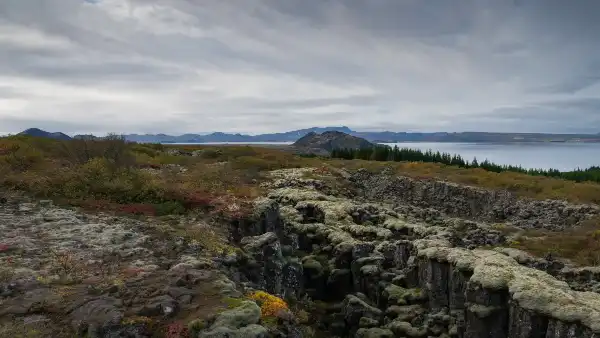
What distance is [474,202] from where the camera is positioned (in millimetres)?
→ 58469

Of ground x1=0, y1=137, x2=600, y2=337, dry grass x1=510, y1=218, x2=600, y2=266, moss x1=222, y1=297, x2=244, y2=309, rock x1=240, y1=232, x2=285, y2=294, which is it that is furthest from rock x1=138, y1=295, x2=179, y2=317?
dry grass x1=510, y1=218, x2=600, y2=266

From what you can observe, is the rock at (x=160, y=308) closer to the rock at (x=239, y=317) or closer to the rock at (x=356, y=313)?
the rock at (x=239, y=317)

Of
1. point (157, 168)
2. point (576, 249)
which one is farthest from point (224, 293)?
point (157, 168)

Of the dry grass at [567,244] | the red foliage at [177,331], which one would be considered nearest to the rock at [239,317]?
the red foliage at [177,331]

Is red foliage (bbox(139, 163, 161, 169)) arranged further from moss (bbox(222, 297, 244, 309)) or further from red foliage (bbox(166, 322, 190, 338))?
red foliage (bbox(166, 322, 190, 338))

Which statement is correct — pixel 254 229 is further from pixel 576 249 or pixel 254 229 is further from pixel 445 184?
pixel 445 184

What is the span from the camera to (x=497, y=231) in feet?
124

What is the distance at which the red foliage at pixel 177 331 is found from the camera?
11.8 metres

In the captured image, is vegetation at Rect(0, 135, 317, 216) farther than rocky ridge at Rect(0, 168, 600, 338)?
Yes

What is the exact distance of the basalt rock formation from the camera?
740 inches

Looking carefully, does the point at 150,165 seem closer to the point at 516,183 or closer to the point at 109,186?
the point at 109,186

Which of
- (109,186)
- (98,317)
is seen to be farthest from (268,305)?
(109,186)

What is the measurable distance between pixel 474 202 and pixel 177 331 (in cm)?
5372

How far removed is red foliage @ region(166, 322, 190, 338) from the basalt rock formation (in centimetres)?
834
